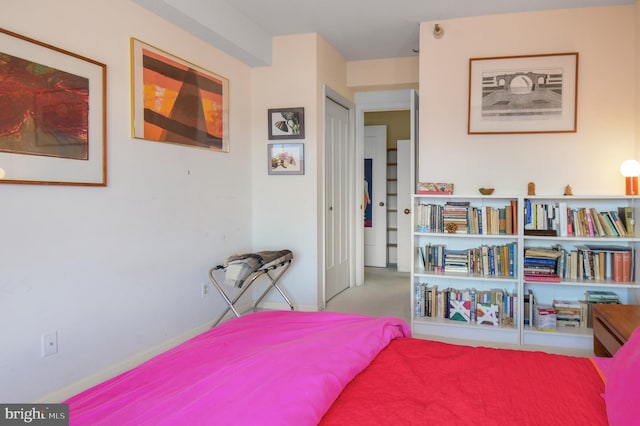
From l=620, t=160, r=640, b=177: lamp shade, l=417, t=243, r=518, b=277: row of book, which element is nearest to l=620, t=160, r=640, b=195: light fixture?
l=620, t=160, r=640, b=177: lamp shade

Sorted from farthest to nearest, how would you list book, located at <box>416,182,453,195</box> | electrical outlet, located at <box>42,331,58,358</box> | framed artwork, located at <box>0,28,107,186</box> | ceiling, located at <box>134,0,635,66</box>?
book, located at <box>416,182,453,195</box>, ceiling, located at <box>134,0,635,66</box>, electrical outlet, located at <box>42,331,58,358</box>, framed artwork, located at <box>0,28,107,186</box>

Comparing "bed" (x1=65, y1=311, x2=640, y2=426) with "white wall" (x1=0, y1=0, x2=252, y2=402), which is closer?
"bed" (x1=65, y1=311, x2=640, y2=426)

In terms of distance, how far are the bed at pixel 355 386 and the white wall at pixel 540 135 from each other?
2249 millimetres

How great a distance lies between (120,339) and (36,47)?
168 cm

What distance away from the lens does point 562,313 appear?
3.34 meters

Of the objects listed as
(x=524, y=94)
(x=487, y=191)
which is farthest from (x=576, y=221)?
(x=524, y=94)

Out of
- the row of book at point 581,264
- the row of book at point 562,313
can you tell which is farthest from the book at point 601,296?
the row of book at point 581,264

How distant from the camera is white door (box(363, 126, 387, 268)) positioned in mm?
6562

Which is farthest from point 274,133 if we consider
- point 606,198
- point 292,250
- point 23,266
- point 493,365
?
point 493,365

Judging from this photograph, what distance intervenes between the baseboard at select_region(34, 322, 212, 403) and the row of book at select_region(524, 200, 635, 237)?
2.77m

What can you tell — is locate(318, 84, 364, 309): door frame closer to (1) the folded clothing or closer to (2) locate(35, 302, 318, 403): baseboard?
(1) the folded clothing

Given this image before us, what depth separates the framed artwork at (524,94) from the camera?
344 cm

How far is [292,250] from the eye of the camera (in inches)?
164

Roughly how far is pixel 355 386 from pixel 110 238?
1855 mm
